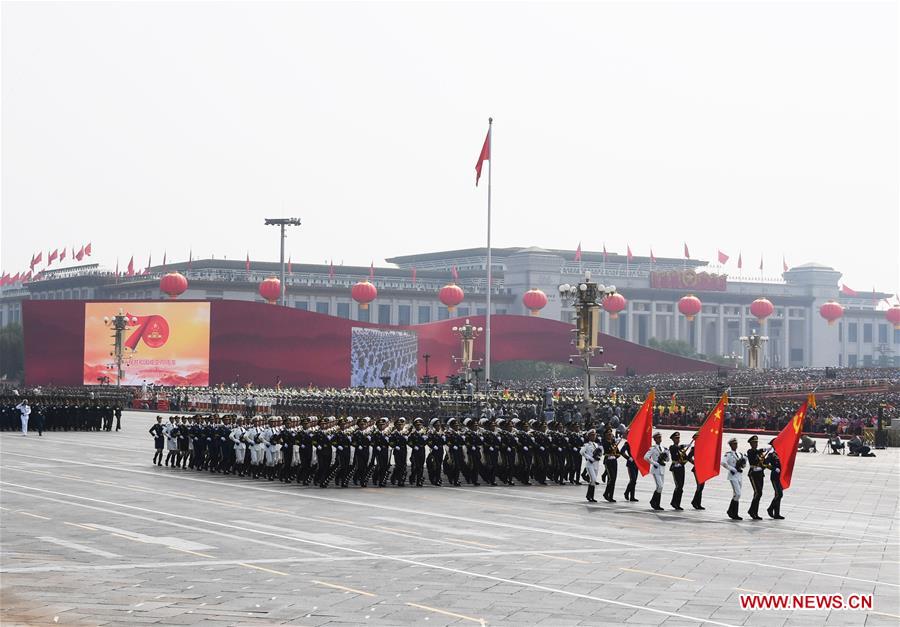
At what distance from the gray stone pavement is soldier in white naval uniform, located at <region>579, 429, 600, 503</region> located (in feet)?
1.96

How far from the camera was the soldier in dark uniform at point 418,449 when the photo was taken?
2794 cm

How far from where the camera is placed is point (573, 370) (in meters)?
114

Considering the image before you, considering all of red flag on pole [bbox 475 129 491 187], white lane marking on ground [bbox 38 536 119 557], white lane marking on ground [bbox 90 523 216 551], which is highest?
red flag on pole [bbox 475 129 491 187]

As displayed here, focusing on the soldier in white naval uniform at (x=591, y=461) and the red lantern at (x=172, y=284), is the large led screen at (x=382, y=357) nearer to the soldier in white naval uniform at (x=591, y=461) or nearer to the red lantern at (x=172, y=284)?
the red lantern at (x=172, y=284)

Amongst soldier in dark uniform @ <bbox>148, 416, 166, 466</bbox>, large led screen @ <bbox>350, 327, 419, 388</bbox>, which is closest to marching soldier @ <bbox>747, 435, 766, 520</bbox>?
soldier in dark uniform @ <bbox>148, 416, 166, 466</bbox>

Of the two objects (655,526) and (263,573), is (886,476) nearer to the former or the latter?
(655,526)

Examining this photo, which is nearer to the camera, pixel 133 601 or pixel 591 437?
pixel 133 601

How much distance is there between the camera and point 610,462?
25.0m

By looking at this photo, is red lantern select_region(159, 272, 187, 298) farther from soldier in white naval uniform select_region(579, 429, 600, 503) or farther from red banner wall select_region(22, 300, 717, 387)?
soldier in white naval uniform select_region(579, 429, 600, 503)

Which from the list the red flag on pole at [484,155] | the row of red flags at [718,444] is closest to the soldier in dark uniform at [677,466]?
the row of red flags at [718,444]

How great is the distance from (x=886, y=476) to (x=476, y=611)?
2353 cm

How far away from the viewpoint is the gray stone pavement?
531 inches

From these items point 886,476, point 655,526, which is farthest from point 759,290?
point 655,526

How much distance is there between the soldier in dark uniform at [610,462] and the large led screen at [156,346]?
54.5 m
